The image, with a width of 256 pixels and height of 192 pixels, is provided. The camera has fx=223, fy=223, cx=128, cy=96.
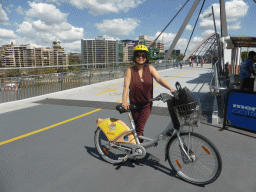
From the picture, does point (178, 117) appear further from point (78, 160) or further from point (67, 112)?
point (67, 112)

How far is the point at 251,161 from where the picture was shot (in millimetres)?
3670

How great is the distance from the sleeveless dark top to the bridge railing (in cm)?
650

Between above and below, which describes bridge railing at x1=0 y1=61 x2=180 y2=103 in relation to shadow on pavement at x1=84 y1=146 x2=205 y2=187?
above

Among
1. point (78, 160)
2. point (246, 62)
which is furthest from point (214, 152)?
point (246, 62)

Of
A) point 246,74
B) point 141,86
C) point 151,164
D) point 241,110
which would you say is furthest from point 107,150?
point 246,74

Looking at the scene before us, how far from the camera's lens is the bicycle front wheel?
9.20ft

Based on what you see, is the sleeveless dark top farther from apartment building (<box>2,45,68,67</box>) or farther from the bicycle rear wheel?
apartment building (<box>2,45,68,67</box>)

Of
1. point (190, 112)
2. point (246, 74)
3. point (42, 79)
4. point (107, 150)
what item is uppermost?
point (246, 74)

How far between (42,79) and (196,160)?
8.72 metres

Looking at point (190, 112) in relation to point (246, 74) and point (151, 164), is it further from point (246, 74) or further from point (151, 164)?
point (246, 74)

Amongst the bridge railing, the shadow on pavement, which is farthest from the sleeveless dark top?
the bridge railing

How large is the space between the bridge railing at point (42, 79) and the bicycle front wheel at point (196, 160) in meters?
7.36

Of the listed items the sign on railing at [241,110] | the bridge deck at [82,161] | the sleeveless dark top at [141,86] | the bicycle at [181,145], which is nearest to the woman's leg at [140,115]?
the sleeveless dark top at [141,86]

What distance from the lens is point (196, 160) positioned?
2.95 metres
